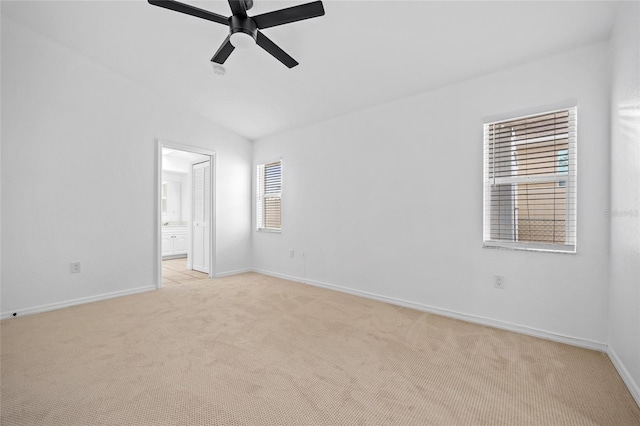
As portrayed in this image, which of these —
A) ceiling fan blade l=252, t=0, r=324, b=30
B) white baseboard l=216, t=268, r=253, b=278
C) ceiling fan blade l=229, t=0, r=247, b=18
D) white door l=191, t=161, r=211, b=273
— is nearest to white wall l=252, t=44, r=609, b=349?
white baseboard l=216, t=268, r=253, b=278

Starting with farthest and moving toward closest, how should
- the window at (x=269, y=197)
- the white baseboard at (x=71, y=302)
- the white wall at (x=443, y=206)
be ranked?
1. the window at (x=269, y=197)
2. the white baseboard at (x=71, y=302)
3. the white wall at (x=443, y=206)

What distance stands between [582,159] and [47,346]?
15.3ft

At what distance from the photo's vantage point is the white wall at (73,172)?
10.5 ft

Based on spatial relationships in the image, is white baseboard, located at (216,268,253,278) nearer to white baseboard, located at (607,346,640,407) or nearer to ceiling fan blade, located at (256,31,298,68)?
ceiling fan blade, located at (256,31,298,68)

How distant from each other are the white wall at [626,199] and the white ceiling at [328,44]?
0.36 meters

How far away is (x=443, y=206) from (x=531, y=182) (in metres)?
0.81

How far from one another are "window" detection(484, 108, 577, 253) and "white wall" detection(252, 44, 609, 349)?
9 cm

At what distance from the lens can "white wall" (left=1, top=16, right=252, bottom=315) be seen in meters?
3.19

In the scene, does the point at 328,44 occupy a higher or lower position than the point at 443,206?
→ higher

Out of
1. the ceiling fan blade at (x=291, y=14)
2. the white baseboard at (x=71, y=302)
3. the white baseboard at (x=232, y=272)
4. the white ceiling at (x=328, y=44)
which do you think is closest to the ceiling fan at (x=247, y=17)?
the ceiling fan blade at (x=291, y=14)

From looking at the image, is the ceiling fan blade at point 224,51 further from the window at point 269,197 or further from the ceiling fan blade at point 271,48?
the window at point 269,197

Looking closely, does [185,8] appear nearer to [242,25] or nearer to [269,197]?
→ [242,25]

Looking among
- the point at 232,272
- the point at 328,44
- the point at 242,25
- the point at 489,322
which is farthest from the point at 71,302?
the point at 489,322

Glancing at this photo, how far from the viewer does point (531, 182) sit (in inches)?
109
